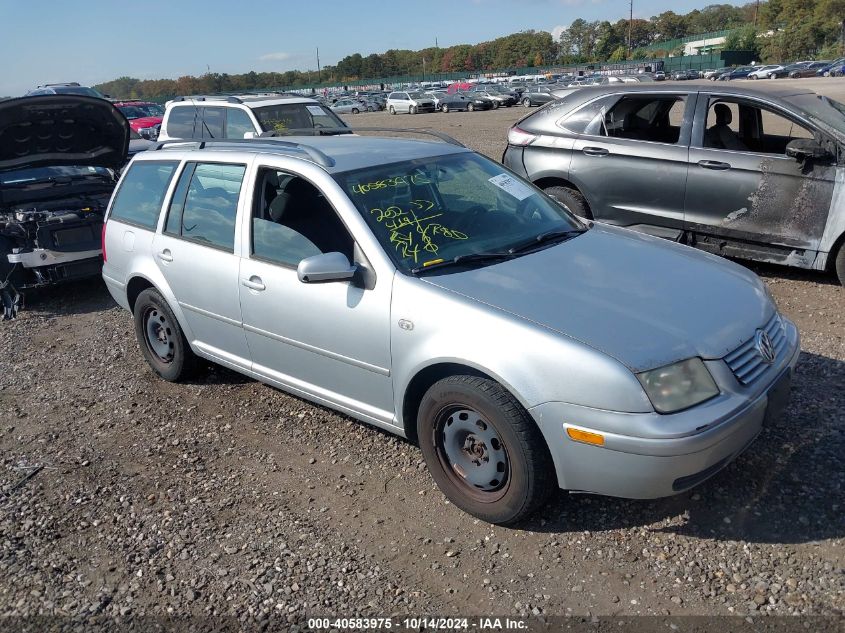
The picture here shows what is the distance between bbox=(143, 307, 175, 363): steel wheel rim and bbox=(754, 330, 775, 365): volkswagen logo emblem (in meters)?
3.75

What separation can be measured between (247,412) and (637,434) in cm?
283

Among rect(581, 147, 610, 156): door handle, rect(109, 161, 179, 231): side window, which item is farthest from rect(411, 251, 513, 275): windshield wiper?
rect(581, 147, 610, 156): door handle

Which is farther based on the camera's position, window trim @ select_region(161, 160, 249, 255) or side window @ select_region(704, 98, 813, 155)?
side window @ select_region(704, 98, 813, 155)

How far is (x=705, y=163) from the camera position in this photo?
20.9ft

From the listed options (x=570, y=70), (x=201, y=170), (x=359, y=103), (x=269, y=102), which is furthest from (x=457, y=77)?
(x=201, y=170)

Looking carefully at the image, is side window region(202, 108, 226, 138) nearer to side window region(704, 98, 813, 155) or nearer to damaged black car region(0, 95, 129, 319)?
damaged black car region(0, 95, 129, 319)

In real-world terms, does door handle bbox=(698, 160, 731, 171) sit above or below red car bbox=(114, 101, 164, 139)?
below

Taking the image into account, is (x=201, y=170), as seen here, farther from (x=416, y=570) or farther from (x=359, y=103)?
(x=359, y=103)

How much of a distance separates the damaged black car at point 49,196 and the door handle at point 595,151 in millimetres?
4788

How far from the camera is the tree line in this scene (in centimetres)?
9094

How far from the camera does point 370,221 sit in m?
3.68

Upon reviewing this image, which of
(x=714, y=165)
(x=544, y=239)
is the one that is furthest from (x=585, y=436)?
(x=714, y=165)

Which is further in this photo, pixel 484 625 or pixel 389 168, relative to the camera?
pixel 389 168

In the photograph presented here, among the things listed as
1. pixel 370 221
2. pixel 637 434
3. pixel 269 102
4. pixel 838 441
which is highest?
pixel 269 102
